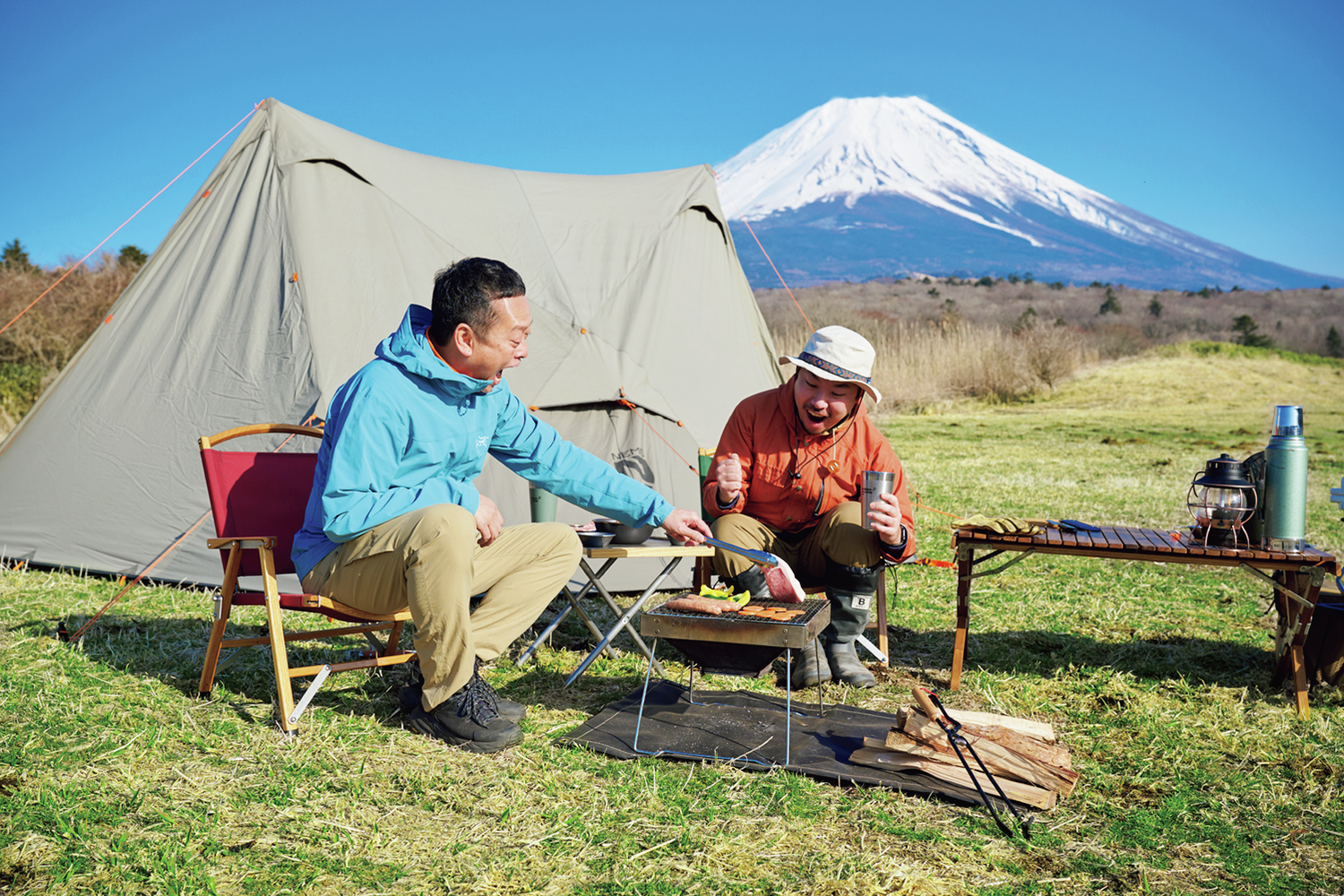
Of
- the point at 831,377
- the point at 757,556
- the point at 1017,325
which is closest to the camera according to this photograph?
the point at 757,556

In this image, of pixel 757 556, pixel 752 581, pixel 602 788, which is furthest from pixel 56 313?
pixel 602 788

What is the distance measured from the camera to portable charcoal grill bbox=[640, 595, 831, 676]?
2.91 metres

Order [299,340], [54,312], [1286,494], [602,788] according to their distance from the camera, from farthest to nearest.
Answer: [54,312]
[299,340]
[1286,494]
[602,788]

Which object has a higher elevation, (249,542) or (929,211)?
(929,211)

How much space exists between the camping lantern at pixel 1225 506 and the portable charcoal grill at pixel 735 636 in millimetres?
1456

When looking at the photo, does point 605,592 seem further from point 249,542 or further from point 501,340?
point 249,542

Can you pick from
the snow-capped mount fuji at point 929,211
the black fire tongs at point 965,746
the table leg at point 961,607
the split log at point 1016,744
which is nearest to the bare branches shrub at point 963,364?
the table leg at point 961,607

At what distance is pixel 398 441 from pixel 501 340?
1.46ft

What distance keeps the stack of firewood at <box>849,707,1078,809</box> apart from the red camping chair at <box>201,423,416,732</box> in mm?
1511

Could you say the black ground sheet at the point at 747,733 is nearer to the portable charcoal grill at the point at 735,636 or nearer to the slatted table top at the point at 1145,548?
the portable charcoal grill at the point at 735,636

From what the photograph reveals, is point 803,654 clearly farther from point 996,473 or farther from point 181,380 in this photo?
point 996,473

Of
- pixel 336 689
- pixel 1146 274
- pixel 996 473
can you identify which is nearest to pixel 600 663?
pixel 336 689

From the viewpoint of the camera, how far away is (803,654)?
3.82 metres

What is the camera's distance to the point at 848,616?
3816mm
